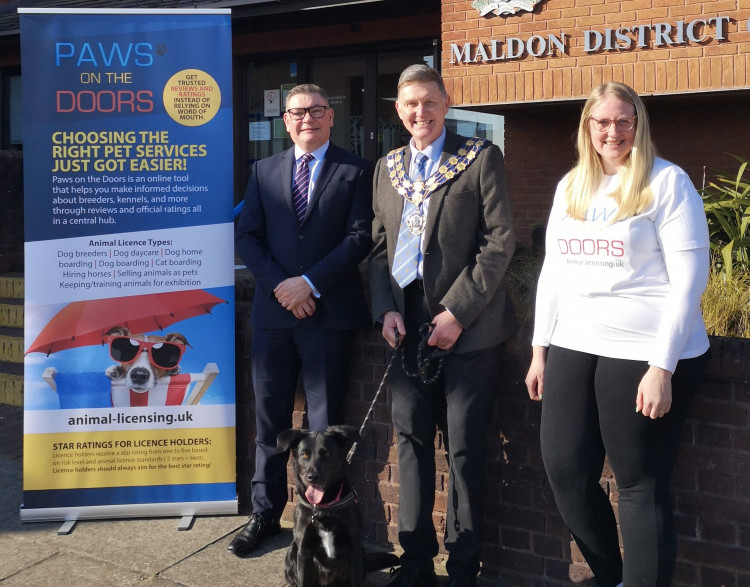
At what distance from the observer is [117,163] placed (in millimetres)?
4262

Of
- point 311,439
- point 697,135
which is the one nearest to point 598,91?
point 311,439

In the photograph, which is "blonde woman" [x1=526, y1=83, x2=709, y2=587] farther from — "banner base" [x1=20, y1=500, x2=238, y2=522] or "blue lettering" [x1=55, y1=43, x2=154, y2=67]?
"blue lettering" [x1=55, y1=43, x2=154, y2=67]

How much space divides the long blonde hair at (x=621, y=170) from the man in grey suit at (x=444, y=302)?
1.43ft

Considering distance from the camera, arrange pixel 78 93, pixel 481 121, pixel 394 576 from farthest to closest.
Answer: pixel 481 121, pixel 78 93, pixel 394 576

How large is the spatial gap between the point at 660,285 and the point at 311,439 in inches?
60.0

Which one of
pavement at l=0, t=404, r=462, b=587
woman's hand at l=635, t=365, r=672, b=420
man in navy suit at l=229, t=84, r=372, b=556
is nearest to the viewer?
woman's hand at l=635, t=365, r=672, b=420

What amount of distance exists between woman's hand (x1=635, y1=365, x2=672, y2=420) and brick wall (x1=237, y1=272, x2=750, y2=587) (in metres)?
0.61

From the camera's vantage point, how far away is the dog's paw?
430cm

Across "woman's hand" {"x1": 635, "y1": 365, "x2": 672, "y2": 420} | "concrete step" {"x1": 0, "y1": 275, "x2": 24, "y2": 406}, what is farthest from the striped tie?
"concrete step" {"x1": 0, "y1": 275, "x2": 24, "y2": 406}

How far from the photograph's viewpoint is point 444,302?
130 inches

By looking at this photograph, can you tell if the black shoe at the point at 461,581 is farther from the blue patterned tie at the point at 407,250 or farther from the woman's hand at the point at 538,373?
the blue patterned tie at the point at 407,250

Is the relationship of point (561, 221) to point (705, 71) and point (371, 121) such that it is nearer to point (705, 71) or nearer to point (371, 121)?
point (705, 71)

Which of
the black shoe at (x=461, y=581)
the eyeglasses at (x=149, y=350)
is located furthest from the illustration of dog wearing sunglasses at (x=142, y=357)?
the black shoe at (x=461, y=581)

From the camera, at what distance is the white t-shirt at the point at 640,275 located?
2650 millimetres
